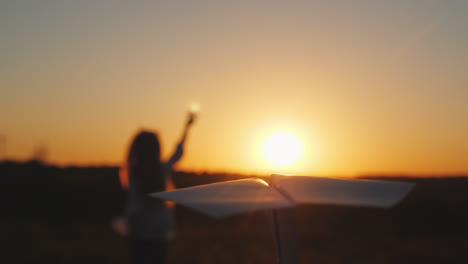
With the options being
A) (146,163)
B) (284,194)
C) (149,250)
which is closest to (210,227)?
(149,250)

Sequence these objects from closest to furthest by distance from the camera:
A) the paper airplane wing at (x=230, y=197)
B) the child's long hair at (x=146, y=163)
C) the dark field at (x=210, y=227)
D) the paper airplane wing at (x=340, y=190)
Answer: the paper airplane wing at (x=230, y=197), the paper airplane wing at (x=340, y=190), the child's long hair at (x=146, y=163), the dark field at (x=210, y=227)

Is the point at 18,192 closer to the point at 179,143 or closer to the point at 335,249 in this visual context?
the point at 335,249

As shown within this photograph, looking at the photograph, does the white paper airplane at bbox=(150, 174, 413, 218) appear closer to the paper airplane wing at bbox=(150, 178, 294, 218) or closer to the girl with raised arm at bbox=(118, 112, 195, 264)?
the paper airplane wing at bbox=(150, 178, 294, 218)

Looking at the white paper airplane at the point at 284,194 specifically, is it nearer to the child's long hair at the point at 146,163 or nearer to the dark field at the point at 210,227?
the child's long hair at the point at 146,163

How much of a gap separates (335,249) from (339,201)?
8.06m

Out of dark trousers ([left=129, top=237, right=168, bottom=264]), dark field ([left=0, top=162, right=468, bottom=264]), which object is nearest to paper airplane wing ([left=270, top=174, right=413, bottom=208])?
dark trousers ([left=129, top=237, right=168, bottom=264])

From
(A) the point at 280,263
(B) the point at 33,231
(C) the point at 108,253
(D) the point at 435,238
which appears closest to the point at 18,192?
(B) the point at 33,231

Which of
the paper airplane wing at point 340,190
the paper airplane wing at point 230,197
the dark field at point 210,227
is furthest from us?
the dark field at point 210,227


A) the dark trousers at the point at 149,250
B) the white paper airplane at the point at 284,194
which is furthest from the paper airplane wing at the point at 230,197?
the dark trousers at the point at 149,250

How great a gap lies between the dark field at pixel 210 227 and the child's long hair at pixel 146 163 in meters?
3.57

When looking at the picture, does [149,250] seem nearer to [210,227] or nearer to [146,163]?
[146,163]

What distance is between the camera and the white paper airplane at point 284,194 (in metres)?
2.65

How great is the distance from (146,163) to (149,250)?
885mm

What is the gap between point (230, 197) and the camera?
282 centimetres
